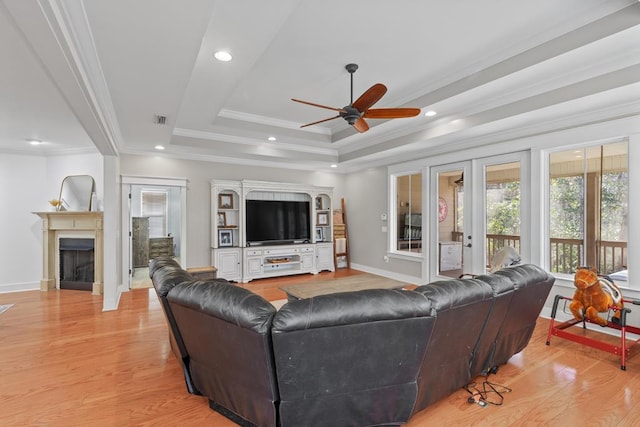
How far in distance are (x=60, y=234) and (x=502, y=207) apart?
7312mm

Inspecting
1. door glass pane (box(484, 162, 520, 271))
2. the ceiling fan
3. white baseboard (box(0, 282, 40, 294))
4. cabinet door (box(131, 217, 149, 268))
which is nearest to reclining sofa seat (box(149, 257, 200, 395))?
the ceiling fan

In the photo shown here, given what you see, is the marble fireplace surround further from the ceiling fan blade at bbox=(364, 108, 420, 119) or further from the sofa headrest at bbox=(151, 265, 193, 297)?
the ceiling fan blade at bbox=(364, 108, 420, 119)

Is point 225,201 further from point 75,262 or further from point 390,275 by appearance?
point 390,275

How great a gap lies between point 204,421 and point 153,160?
15.8 feet

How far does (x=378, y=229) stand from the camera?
6766mm

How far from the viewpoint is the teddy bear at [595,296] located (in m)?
2.92

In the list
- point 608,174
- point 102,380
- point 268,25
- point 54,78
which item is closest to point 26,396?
point 102,380

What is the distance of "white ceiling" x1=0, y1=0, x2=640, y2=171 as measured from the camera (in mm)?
2055

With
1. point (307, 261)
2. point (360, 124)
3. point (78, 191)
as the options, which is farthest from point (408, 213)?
point (78, 191)

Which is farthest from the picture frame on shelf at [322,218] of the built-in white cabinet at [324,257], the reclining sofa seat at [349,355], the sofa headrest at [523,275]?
the reclining sofa seat at [349,355]

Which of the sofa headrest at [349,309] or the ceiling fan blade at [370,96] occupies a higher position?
the ceiling fan blade at [370,96]

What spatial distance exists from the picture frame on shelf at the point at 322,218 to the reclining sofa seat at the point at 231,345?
5261 mm

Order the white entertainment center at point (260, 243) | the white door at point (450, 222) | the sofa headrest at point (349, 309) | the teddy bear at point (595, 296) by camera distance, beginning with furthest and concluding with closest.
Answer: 1. the white entertainment center at point (260, 243)
2. the white door at point (450, 222)
3. the teddy bear at point (595, 296)
4. the sofa headrest at point (349, 309)

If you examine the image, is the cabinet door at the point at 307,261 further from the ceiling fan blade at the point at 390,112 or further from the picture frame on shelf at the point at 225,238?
the ceiling fan blade at the point at 390,112
